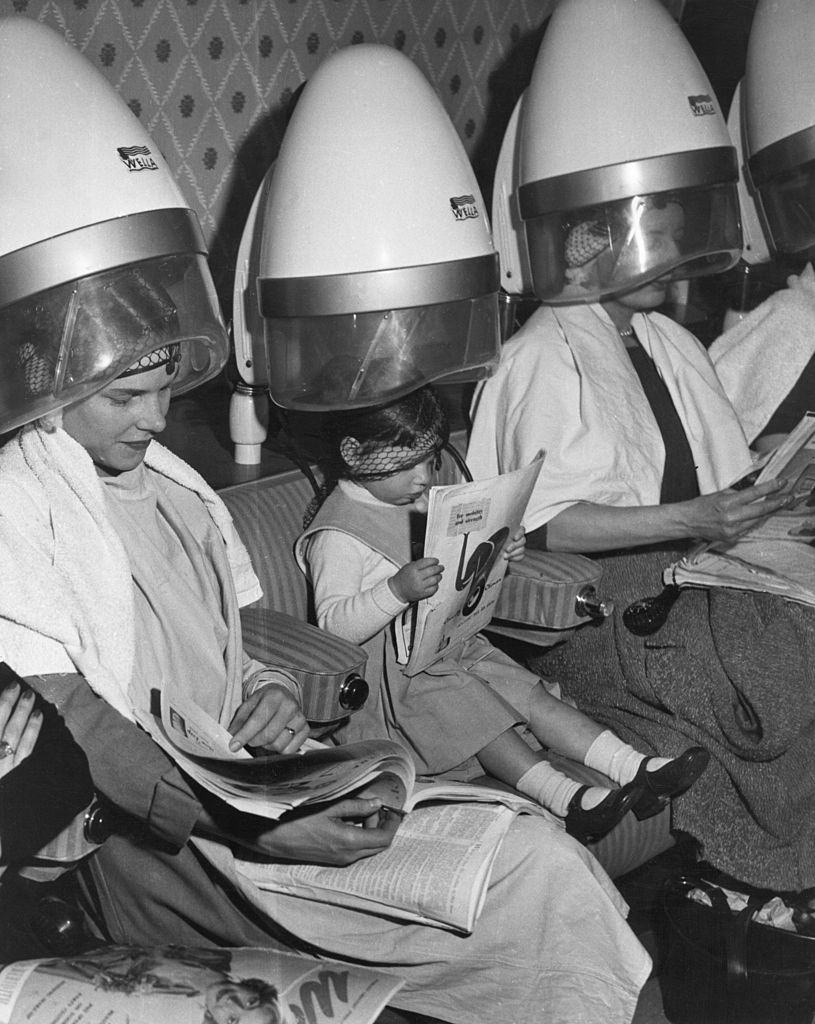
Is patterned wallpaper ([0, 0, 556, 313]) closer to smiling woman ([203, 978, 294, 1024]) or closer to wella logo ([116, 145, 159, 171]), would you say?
wella logo ([116, 145, 159, 171])

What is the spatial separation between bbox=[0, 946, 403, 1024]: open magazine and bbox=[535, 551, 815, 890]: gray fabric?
741 mm

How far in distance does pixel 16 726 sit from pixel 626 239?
1.22 meters

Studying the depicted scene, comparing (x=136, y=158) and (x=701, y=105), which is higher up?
(x=136, y=158)

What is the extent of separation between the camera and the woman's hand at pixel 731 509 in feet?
6.33

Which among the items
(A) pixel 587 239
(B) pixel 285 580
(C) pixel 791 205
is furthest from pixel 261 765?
(C) pixel 791 205

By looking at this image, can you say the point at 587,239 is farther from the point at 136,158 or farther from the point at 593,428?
the point at 136,158

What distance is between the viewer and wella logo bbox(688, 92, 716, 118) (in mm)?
1915

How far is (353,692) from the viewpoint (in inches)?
63.6

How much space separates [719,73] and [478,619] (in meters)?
2.00

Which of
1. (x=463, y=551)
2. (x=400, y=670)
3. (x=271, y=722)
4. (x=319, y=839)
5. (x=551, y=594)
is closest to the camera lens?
(x=319, y=839)

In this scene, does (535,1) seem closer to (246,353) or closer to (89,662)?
(246,353)

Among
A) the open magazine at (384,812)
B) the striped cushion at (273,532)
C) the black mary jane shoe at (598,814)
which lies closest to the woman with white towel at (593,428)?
the striped cushion at (273,532)

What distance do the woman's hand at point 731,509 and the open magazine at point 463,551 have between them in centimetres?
32

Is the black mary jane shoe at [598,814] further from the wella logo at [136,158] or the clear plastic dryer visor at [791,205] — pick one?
the clear plastic dryer visor at [791,205]
